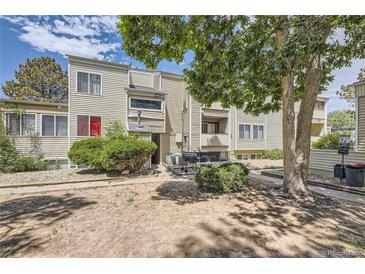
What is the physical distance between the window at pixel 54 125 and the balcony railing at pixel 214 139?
10.3 meters

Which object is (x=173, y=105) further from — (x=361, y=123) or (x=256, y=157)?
(x=361, y=123)

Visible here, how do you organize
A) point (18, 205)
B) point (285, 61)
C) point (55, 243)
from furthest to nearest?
point (18, 205) < point (285, 61) < point (55, 243)

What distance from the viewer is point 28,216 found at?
483 centimetres

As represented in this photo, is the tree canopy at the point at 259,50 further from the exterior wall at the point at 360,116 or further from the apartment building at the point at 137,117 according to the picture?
the apartment building at the point at 137,117

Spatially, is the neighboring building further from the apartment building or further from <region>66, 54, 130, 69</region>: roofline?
<region>66, 54, 130, 69</region>: roofline

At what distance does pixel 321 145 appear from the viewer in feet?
A: 39.9

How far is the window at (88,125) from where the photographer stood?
43.0 feet

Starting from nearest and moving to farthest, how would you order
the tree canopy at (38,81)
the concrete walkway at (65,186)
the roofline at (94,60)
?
1. the concrete walkway at (65,186)
2. the roofline at (94,60)
3. the tree canopy at (38,81)

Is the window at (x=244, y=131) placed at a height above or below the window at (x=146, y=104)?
below

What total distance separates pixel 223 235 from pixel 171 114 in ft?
45.8

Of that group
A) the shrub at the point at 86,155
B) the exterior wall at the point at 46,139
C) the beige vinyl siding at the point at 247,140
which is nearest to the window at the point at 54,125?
the exterior wall at the point at 46,139

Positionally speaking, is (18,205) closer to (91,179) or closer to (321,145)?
(91,179)

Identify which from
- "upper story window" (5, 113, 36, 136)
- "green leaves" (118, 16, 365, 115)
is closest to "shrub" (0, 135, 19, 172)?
"upper story window" (5, 113, 36, 136)

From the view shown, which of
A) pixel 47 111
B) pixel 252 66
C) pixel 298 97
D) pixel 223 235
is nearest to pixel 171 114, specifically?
pixel 47 111
